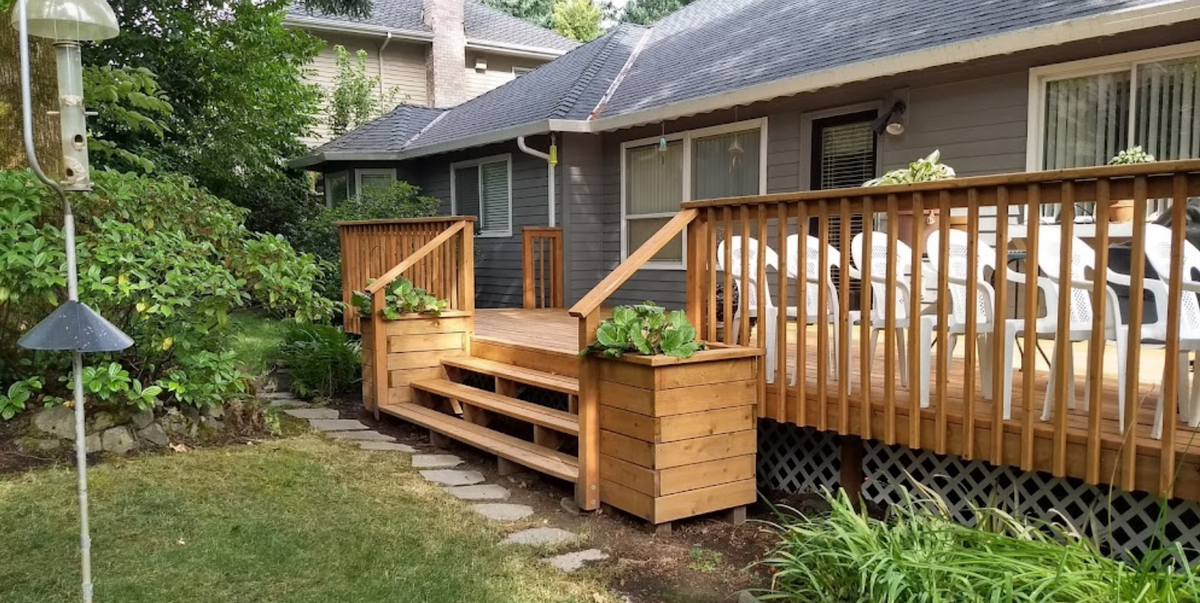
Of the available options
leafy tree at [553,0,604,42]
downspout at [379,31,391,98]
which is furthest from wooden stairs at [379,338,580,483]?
leafy tree at [553,0,604,42]

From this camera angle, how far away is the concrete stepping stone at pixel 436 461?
4.64 m

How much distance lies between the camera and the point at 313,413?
236 inches

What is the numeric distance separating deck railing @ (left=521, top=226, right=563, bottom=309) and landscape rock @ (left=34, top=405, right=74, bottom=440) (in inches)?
195

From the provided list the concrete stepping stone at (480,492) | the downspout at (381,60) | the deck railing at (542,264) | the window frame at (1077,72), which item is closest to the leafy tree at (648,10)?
the downspout at (381,60)

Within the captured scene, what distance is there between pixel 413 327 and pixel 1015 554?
4.17 meters

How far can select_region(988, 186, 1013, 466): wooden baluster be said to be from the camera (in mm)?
2789

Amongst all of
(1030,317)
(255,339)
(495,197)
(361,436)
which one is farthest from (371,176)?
(1030,317)

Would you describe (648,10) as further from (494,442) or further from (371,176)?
(494,442)

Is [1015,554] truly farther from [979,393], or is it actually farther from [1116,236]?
[1116,236]

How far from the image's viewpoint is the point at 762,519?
3.75 m

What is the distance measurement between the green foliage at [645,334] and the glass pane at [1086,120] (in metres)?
3.31

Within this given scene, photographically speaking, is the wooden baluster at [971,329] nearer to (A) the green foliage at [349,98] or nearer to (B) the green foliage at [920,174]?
(B) the green foliage at [920,174]

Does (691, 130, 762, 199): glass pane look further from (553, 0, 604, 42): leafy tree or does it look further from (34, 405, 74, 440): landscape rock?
(553, 0, 604, 42): leafy tree

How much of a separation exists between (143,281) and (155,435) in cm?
97
